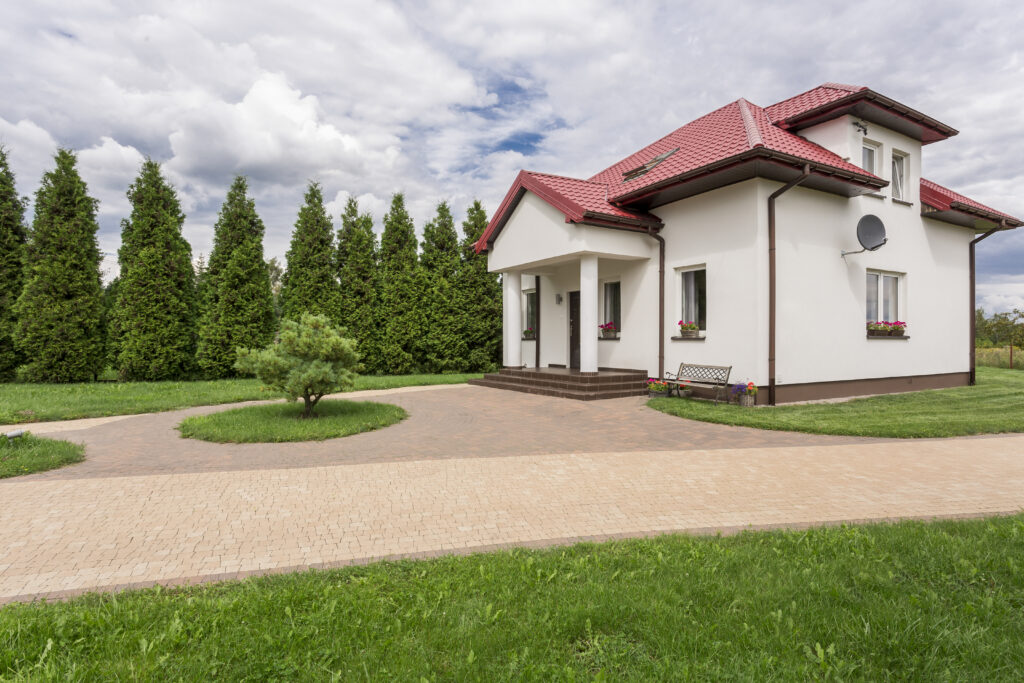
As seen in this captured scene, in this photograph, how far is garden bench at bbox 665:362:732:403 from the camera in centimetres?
1104

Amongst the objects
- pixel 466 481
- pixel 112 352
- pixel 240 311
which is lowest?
pixel 466 481

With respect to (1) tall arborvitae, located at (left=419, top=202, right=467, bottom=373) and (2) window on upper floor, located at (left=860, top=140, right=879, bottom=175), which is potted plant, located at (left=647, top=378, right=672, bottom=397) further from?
(1) tall arborvitae, located at (left=419, top=202, right=467, bottom=373)

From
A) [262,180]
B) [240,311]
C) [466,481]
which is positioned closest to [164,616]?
[466,481]

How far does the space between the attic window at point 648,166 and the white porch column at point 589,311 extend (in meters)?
3.16

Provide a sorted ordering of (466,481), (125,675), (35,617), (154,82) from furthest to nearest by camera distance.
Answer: (154,82)
(466,481)
(35,617)
(125,675)

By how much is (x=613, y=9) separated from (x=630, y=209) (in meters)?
5.74

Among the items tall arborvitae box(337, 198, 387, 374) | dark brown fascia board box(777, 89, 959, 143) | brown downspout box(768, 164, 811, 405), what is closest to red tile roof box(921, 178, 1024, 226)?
dark brown fascia board box(777, 89, 959, 143)

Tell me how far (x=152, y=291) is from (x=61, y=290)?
7.60 feet

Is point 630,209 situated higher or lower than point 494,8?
lower

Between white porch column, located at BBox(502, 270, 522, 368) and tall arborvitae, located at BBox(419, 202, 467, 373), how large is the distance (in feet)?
12.6

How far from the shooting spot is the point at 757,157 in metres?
9.98

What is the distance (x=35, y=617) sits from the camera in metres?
2.65

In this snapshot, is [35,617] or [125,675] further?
[35,617]

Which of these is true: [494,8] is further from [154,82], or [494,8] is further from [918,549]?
[918,549]
